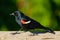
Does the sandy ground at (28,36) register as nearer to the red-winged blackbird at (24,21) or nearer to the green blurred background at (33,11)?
the red-winged blackbird at (24,21)

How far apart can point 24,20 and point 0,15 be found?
126 centimetres

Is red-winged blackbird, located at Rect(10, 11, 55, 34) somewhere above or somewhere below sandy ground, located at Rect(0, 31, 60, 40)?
above

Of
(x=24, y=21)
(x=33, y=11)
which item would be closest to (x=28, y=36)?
(x=24, y=21)

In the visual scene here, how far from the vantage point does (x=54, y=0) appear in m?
3.40

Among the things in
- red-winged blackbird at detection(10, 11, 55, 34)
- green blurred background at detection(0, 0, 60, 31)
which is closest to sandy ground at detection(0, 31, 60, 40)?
red-winged blackbird at detection(10, 11, 55, 34)

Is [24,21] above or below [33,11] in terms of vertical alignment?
above

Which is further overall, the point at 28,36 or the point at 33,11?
→ the point at 33,11

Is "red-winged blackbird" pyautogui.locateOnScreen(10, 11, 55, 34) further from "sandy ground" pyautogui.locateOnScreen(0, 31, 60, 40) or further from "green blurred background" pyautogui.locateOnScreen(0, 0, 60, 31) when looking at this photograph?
"green blurred background" pyautogui.locateOnScreen(0, 0, 60, 31)

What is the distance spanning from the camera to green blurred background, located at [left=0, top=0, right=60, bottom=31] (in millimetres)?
3342

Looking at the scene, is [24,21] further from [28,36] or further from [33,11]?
[33,11]

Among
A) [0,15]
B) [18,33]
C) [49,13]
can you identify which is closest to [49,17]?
[49,13]

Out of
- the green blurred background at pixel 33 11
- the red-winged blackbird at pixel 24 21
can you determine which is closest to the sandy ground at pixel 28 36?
the red-winged blackbird at pixel 24 21

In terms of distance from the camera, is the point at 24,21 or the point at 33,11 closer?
the point at 24,21

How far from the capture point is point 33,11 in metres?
3.36
